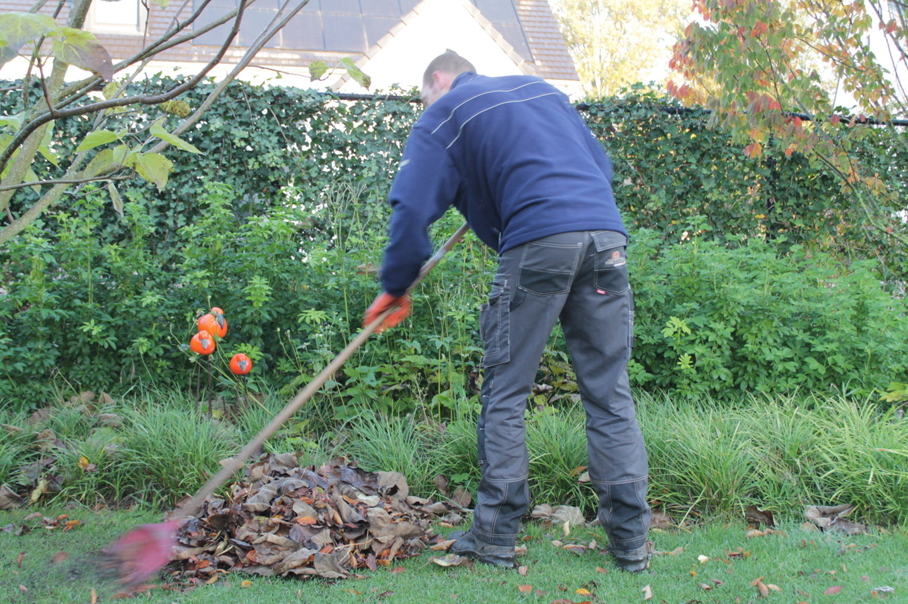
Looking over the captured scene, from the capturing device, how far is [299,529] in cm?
286

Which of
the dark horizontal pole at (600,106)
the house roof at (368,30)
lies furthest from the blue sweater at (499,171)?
the house roof at (368,30)

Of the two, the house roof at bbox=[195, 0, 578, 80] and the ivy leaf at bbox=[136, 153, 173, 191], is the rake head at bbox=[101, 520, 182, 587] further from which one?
the house roof at bbox=[195, 0, 578, 80]

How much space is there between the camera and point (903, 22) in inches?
211

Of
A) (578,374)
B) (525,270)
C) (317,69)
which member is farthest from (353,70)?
(578,374)

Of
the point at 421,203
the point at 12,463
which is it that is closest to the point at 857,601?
the point at 421,203

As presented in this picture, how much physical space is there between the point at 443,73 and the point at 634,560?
2155 millimetres

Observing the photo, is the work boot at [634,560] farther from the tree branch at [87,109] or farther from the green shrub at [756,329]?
the tree branch at [87,109]

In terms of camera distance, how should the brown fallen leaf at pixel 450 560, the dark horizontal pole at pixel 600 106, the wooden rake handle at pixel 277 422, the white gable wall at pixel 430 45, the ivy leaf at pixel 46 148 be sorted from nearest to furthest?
the ivy leaf at pixel 46 148, the wooden rake handle at pixel 277 422, the brown fallen leaf at pixel 450 560, the dark horizontal pole at pixel 600 106, the white gable wall at pixel 430 45

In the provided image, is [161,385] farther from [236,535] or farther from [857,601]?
[857,601]

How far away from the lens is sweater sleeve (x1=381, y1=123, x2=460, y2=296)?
8.62 feet

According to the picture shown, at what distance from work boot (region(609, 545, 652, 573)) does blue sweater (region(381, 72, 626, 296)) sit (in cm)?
127

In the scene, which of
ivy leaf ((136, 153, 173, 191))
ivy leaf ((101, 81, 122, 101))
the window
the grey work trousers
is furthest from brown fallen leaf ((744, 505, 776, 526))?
the window

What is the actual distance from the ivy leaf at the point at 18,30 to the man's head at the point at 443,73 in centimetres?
190

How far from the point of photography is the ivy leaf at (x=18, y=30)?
4.14 feet
